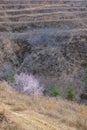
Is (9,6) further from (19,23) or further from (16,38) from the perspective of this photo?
(16,38)

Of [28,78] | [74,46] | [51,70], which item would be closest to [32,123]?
[28,78]

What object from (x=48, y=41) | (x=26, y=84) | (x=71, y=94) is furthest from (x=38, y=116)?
(x=48, y=41)

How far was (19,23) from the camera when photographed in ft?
177

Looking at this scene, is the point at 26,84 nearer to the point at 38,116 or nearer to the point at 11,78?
the point at 11,78

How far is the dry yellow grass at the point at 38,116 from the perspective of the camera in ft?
46.0

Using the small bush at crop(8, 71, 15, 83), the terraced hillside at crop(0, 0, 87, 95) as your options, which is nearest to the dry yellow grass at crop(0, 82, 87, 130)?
the small bush at crop(8, 71, 15, 83)

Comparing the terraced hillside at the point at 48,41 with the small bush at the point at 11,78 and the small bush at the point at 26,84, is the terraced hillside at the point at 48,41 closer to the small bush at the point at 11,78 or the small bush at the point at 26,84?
the small bush at the point at 11,78

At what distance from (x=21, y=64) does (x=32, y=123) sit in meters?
32.3

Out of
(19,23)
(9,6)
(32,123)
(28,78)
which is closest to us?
(32,123)

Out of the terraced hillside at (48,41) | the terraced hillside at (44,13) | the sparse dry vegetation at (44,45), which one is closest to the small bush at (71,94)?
→ the sparse dry vegetation at (44,45)

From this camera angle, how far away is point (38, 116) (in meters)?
16.8

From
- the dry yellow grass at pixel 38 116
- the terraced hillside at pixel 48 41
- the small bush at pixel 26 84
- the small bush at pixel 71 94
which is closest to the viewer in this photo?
the dry yellow grass at pixel 38 116

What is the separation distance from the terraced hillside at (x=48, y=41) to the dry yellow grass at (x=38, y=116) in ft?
68.4

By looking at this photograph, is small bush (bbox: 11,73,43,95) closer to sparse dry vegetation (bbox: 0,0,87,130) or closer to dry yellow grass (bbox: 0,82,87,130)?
sparse dry vegetation (bbox: 0,0,87,130)
